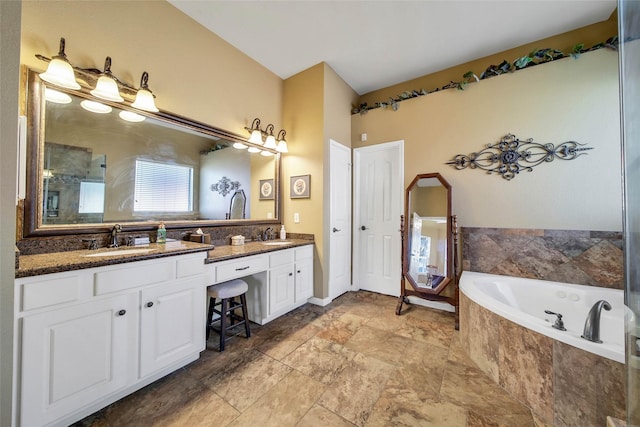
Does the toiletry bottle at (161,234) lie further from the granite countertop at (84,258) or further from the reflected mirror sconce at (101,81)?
the reflected mirror sconce at (101,81)

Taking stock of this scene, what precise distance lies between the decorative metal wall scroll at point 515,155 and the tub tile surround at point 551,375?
1652 millimetres

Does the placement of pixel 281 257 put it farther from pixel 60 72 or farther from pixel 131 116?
pixel 60 72

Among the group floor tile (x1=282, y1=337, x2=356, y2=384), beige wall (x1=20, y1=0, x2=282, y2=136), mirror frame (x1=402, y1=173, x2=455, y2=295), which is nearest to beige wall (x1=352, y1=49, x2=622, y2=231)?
mirror frame (x1=402, y1=173, x2=455, y2=295)

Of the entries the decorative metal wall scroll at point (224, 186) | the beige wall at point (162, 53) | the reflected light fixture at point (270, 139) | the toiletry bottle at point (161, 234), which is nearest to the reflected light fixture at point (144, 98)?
the beige wall at point (162, 53)

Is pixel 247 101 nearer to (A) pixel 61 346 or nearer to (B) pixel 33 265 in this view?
(B) pixel 33 265

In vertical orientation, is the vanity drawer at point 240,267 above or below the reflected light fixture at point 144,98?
below

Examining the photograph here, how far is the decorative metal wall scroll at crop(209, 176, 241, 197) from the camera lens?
2438 mm

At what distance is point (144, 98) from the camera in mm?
1796

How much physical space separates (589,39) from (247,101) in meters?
3.65

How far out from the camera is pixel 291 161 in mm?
3129

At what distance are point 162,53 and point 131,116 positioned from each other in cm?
68

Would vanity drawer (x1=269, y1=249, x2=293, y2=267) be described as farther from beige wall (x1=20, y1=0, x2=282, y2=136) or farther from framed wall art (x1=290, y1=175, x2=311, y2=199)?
beige wall (x1=20, y1=0, x2=282, y2=136)

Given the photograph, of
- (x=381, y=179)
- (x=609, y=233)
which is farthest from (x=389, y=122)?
(x=609, y=233)

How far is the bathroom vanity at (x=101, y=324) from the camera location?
42.8 inches
